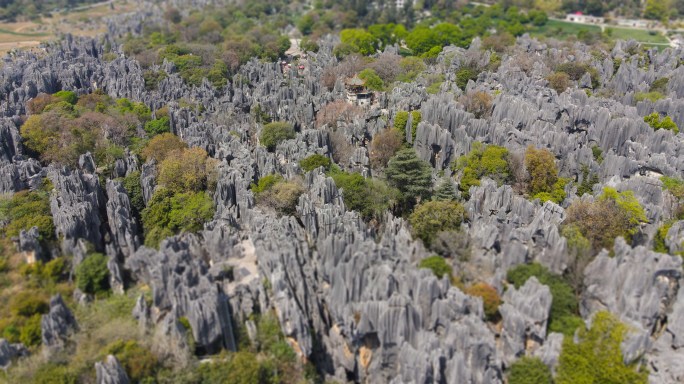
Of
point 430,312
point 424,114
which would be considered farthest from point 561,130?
point 430,312

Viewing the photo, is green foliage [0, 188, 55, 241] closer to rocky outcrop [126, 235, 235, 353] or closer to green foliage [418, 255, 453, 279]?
rocky outcrop [126, 235, 235, 353]

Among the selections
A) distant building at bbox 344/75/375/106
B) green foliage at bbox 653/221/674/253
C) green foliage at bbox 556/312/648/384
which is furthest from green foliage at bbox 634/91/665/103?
green foliage at bbox 556/312/648/384

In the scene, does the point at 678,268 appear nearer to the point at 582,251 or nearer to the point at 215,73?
the point at 582,251

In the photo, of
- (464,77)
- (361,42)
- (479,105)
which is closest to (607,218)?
(479,105)

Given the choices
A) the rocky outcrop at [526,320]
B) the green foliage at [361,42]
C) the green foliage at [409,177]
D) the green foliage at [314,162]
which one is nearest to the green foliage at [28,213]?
the green foliage at [314,162]

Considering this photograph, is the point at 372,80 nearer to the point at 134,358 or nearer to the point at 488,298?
the point at 488,298

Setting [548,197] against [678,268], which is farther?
[548,197]
